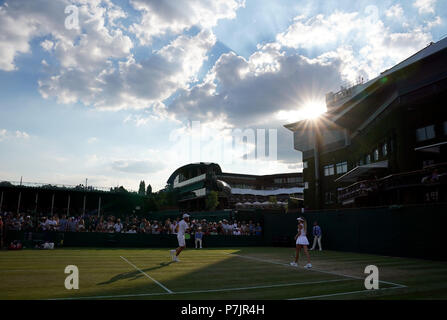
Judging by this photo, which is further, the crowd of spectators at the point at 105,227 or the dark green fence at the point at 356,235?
the crowd of spectators at the point at 105,227

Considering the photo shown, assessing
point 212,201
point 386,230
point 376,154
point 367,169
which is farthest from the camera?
point 212,201

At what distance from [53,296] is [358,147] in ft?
142

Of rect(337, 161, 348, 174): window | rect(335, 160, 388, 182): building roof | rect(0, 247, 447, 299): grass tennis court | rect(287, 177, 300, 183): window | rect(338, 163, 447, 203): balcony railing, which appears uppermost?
rect(287, 177, 300, 183): window

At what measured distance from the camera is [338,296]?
7992 mm

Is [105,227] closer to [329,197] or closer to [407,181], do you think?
[407,181]

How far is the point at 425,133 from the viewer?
31.4 metres

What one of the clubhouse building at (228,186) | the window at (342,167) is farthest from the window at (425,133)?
Result: the clubhouse building at (228,186)

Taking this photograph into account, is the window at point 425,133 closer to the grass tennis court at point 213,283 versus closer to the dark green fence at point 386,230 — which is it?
the dark green fence at point 386,230

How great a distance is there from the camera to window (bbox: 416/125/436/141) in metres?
30.7

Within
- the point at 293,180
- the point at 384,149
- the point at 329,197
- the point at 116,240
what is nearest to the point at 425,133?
the point at 384,149

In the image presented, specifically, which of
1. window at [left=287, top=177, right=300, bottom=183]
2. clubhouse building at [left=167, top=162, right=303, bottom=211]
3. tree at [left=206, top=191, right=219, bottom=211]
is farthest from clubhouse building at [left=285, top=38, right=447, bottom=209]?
window at [left=287, top=177, right=300, bottom=183]

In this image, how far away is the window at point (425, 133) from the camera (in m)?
30.7

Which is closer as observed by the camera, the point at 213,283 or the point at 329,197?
the point at 213,283

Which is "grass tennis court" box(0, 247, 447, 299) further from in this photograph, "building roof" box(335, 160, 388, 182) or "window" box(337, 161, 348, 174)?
"window" box(337, 161, 348, 174)
